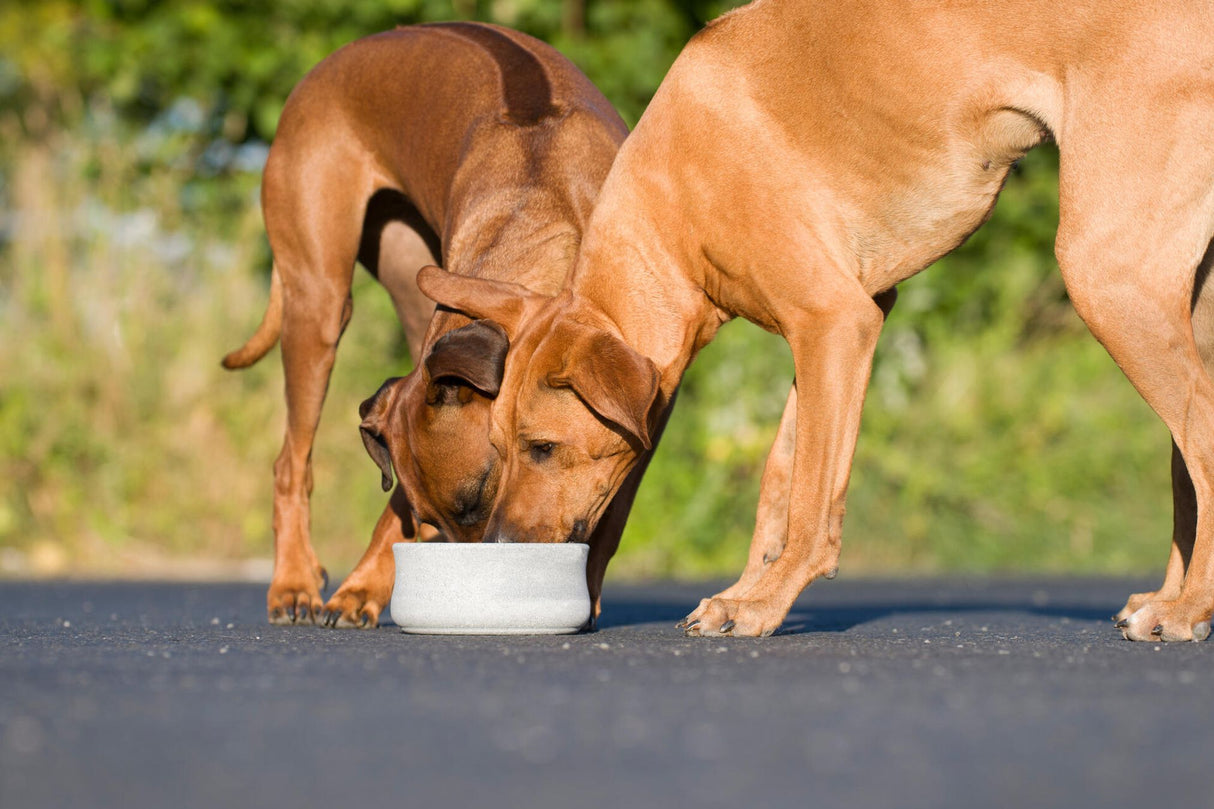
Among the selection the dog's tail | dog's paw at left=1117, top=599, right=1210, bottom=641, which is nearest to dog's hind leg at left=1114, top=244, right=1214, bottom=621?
dog's paw at left=1117, top=599, right=1210, bottom=641

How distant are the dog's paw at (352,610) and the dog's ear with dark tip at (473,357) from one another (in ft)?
3.29

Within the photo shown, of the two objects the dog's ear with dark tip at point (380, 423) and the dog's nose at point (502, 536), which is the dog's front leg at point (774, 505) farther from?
the dog's ear with dark tip at point (380, 423)

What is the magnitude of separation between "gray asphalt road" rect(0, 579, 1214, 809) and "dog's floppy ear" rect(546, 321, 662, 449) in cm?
66

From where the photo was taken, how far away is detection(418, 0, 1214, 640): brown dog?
13.1 ft

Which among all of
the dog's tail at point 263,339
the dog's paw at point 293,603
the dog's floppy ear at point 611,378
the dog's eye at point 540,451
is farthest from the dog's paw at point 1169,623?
the dog's tail at point 263,339

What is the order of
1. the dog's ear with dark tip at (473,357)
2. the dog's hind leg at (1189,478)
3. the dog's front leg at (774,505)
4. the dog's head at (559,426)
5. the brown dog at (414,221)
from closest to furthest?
the dog's head at (559,426)
the dog's ear with dark tip at (473,357)
the dog's hind leg at (1189,478)
the brown dog at (414,221)
the dog's front leg at (774,505)

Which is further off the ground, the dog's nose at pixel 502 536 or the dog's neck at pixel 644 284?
the dog's neck at pixel 644 284

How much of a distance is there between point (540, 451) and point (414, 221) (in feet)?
6.97

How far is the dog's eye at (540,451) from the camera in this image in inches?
175

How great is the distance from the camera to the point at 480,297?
15.1ft

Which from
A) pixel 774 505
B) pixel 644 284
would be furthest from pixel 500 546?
pixel 774 505

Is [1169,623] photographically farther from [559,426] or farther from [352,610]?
[352,610]

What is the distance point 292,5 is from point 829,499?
7837 mm

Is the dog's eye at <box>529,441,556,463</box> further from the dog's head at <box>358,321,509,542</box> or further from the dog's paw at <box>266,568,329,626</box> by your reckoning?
the dog's paw at <box>266,568,329,626</box>
